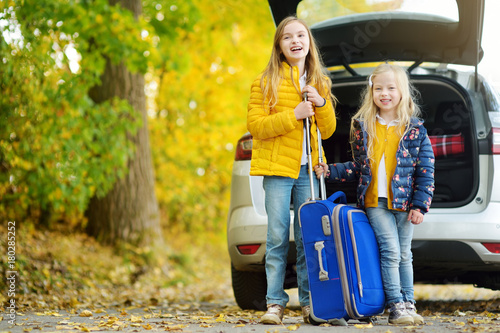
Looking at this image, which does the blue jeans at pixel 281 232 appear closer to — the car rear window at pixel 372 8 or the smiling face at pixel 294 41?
the smiling face at pixel 294 41

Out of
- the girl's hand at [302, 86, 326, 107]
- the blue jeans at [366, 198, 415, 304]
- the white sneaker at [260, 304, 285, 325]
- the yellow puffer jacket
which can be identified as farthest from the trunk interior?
the white sneaker at [260, 304, 285, 325]

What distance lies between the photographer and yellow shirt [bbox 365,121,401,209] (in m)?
3.44

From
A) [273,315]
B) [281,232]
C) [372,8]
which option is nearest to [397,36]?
[372,8]

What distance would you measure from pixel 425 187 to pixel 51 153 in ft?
13.5

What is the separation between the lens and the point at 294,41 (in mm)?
3467

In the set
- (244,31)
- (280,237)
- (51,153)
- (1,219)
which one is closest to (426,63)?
(280,237)

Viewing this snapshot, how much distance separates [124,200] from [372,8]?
430 centimetres

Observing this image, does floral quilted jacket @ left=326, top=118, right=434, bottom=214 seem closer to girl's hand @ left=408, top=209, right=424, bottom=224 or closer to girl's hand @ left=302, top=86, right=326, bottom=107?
girl's hand @ left=408, top=209, right=424, bottom=224

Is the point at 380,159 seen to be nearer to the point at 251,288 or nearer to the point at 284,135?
the point at 284,135

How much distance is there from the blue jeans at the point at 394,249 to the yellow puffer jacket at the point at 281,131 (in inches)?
18.7

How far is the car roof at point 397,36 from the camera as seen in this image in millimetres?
4086

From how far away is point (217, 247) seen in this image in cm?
1395

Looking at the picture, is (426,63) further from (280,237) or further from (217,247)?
(217,247)

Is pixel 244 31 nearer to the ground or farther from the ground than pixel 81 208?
farther from the ground
